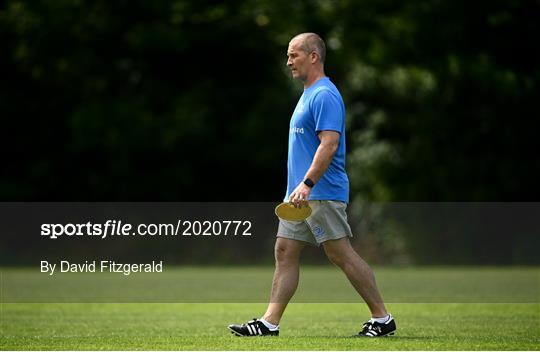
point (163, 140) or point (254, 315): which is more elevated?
point (163, 140)

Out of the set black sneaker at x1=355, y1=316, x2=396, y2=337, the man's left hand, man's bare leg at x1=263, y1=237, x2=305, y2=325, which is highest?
the man's left hand

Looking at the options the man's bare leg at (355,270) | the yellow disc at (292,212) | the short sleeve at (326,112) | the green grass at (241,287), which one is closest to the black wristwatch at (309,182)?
the yellow disc at (292,212)

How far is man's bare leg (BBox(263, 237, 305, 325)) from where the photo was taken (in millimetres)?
8984

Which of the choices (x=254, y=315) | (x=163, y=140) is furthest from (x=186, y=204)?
(x=254, y=315)

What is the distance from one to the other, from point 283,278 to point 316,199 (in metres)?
0.69

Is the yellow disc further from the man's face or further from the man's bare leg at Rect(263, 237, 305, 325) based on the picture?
the man's face

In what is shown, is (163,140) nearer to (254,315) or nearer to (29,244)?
(29,244)

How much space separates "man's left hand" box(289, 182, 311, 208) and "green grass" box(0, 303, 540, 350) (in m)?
1.05

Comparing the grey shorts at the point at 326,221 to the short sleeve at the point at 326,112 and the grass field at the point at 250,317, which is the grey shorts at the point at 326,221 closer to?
the short sleeve at the point at 326,112

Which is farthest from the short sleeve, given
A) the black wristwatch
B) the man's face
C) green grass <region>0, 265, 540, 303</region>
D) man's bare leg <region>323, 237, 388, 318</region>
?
green grass <region>0, 265, 540, 303</region>

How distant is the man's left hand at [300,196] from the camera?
8.49m

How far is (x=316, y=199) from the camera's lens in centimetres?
891

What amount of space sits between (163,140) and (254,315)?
65.5 ft

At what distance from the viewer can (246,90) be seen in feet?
112
